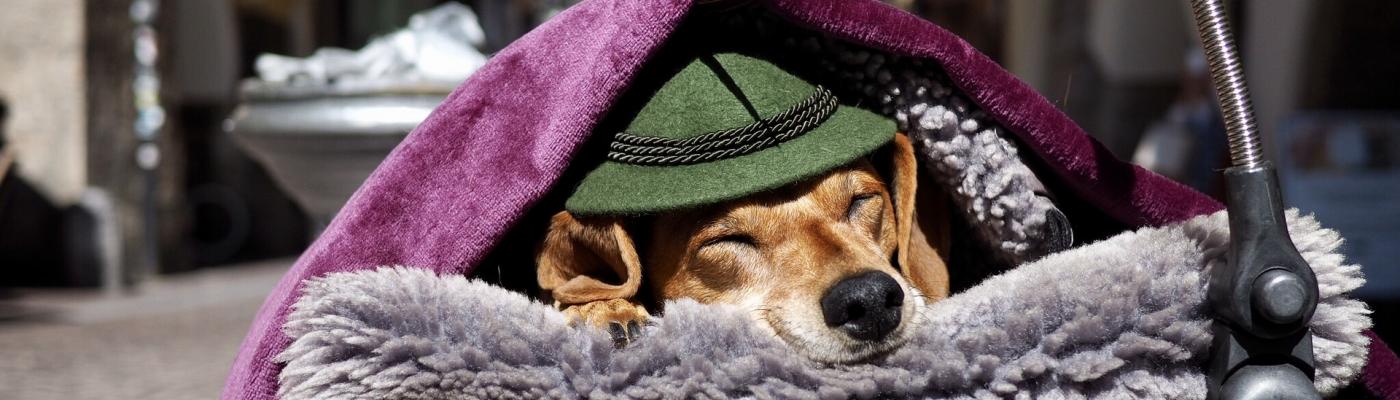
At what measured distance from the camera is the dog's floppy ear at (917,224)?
1885 mm

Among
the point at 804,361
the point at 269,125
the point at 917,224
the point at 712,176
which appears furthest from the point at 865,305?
the point at 269,125

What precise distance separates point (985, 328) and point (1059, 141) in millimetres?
347

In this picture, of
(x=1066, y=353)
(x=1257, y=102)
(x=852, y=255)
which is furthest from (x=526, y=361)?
(x=1257, y=102)

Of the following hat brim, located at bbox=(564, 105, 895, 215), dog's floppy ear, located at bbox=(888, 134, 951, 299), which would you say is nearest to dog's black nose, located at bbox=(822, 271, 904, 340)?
hat brim, located at bbox=(564, 105, 895, 215)

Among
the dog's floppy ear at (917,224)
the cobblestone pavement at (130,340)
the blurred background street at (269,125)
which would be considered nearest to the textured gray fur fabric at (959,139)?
the dog's floppy ear at (917,224)

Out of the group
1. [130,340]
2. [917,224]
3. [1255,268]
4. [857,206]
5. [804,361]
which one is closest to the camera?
[1255,268]

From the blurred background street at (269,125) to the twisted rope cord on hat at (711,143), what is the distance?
1.18ft

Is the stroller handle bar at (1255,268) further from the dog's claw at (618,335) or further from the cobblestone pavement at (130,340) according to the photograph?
the cobblestone pavement at (130,340)

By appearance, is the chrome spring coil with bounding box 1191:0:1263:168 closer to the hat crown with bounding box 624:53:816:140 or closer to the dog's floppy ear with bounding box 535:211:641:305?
the hat crown with bounding box 624:53:816:140

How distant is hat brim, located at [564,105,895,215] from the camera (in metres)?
1.67

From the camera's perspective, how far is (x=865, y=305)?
158 cm

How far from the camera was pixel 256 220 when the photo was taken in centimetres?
1084

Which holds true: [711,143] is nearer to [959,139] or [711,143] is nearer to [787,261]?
[787,261]

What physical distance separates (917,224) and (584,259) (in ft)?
1.81
